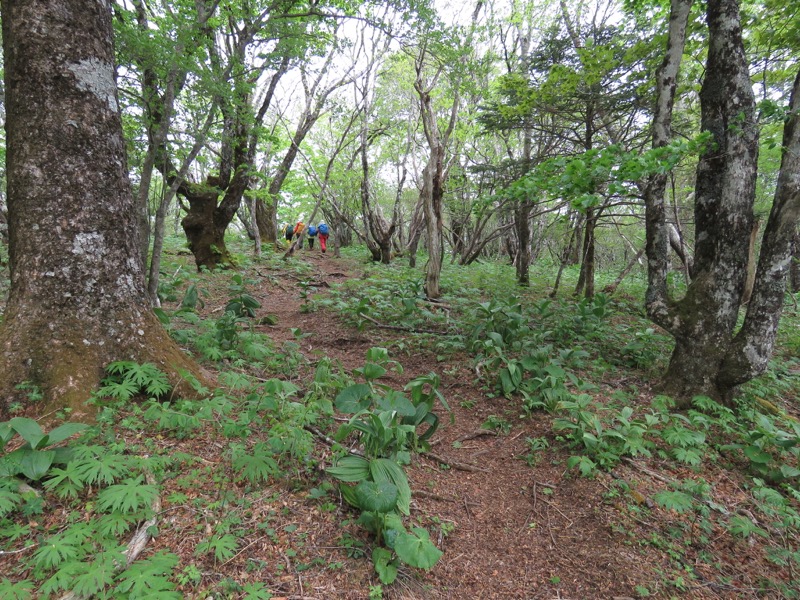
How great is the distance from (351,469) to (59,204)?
266cm

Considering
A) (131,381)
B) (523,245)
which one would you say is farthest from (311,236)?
(131,381)

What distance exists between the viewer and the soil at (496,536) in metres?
2.03

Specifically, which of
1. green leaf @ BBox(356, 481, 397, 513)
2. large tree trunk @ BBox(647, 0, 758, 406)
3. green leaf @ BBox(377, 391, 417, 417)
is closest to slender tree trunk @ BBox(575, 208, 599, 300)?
large tree trunk @ BBox(647, 0, 758, 406)

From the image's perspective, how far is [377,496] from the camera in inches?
83.9

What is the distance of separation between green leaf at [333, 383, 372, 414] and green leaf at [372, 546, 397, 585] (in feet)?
2.78

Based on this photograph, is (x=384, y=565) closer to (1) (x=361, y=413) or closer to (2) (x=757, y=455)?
(1) (x=361, y=413)

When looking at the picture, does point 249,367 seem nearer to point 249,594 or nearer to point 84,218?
point 84,218

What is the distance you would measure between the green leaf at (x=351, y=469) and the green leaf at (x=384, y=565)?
0.39 m

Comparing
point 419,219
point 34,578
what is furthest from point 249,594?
point 419,219

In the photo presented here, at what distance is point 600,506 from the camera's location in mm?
2873

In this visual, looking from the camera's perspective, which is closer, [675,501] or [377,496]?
[377,496]

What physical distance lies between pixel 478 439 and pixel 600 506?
1.17 meters

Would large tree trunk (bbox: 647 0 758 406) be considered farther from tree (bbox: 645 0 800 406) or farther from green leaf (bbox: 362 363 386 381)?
green leaf (bbox: 362 363 386 381)

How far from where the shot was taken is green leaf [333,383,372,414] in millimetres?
2689
